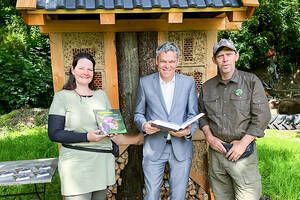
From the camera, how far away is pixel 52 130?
2.23 meters

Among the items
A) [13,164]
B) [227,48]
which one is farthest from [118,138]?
[227,48]

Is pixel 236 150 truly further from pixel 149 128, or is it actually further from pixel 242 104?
pixel 149 128

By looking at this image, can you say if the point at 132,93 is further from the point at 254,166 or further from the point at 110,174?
the point at 254,166

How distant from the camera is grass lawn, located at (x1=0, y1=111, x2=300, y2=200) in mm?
3953

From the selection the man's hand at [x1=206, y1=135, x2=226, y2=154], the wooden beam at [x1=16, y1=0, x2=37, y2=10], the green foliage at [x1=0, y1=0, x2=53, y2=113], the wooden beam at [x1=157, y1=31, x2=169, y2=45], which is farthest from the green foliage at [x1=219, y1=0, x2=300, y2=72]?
the wooden beam at [x1=16, y1=0, x2=37, y2=10]

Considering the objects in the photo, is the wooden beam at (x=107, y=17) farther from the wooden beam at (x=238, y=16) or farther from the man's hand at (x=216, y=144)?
the man's hand at (x=216, y=144)

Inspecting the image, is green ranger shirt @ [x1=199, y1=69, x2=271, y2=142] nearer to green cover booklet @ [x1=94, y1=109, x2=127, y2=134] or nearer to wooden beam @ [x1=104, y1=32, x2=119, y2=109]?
green cover booklet @ [x1=94, y1=109, x2=127, y2=134]

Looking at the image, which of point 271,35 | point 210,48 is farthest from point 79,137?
point 271,35

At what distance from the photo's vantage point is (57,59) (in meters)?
3.13

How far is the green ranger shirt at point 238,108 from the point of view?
248cm

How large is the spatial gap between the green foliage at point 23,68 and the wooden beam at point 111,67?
7.74 metres

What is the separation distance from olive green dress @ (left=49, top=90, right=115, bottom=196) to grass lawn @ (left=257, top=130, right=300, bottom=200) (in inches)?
111

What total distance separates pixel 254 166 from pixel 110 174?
4.74ft

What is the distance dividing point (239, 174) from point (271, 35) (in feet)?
43.9
